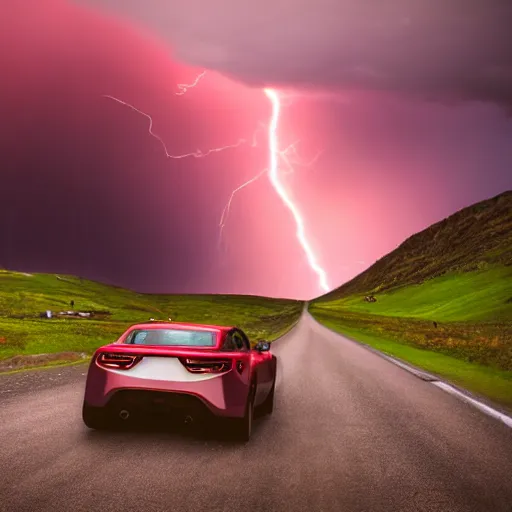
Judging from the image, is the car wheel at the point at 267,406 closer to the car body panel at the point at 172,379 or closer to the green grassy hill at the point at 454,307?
the car body panel at the point at 172,379

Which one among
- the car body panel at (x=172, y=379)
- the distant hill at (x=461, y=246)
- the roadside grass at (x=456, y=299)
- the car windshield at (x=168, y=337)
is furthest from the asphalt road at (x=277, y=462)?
the distant hill at (x=461, y=246)

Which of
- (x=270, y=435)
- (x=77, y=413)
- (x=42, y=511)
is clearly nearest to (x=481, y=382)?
(x=270, y=435)

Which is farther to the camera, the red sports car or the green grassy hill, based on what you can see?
the green grassy hill

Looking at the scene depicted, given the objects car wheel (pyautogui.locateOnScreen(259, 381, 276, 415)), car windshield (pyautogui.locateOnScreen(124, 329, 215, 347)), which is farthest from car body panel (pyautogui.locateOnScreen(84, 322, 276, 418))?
car wheel (pyautogui.locateOnScreen(259, 381, 276, 415))

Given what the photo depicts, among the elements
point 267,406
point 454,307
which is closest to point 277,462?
point 267,406

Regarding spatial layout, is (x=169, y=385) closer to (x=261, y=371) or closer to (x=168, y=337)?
(x=168, y=337)

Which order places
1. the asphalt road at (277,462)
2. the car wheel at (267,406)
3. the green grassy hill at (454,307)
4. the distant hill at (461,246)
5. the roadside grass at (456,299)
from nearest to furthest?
the asphalt road at (277,462) → the car wheel at (267,406) → the green grassy hill at (454,307) → the roadside grass at (456,299) → the distant hill at (461,246)

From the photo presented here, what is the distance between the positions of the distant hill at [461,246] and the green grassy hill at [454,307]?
0.39 meters

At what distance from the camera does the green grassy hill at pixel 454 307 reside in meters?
19.7

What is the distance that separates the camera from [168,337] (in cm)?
821

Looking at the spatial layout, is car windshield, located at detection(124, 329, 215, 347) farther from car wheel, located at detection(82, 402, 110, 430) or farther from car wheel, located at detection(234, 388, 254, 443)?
car wheel, located at detection(234, 388, 254, 443)

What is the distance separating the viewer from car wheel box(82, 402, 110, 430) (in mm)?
6738

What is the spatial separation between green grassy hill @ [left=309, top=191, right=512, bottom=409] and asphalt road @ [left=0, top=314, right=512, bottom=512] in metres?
3.91

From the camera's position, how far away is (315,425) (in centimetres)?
788
